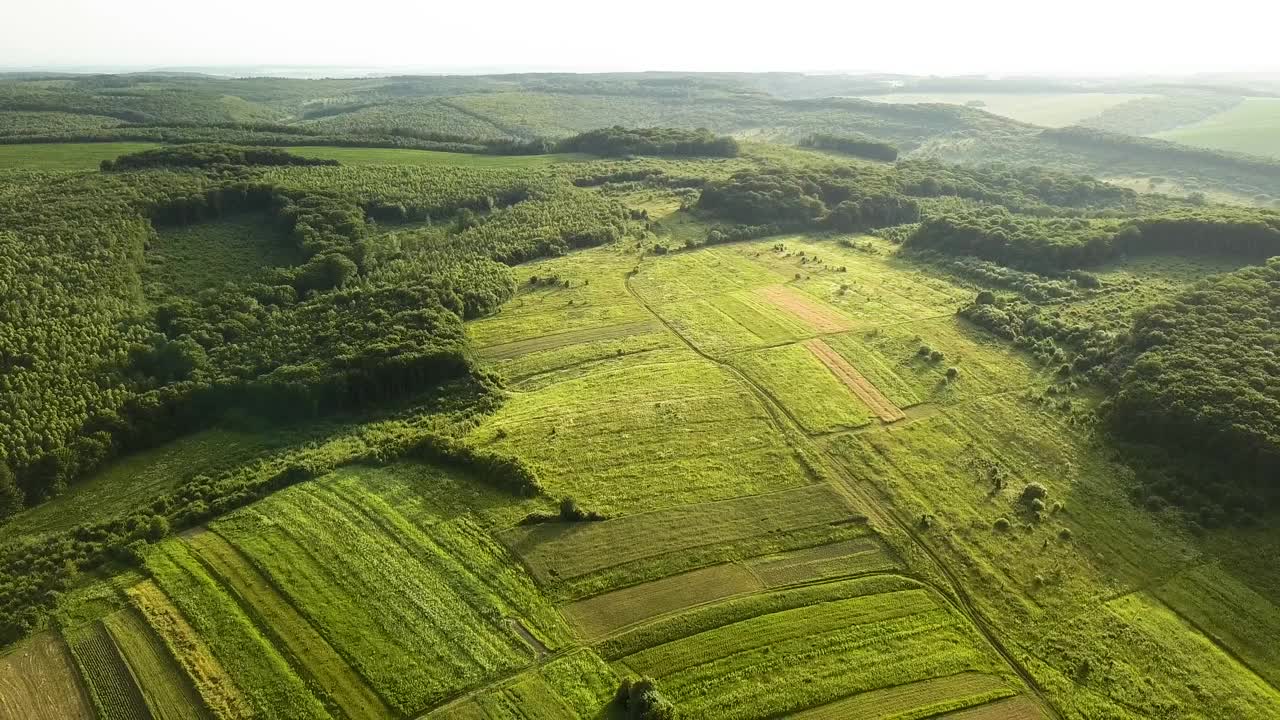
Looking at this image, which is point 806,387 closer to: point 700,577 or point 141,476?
point 700,577

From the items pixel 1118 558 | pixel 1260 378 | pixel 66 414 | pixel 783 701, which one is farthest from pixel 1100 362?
pixel 66 414

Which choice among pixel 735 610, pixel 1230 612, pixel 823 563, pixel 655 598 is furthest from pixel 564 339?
pixel 1230 612

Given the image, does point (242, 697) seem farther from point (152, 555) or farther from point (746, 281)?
point (746, 281)

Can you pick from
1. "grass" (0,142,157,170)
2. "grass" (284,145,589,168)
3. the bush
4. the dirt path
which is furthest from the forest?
"grass" (284,145,589,168)

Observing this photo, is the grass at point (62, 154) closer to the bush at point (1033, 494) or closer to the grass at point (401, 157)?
the grass at point (401, 157)

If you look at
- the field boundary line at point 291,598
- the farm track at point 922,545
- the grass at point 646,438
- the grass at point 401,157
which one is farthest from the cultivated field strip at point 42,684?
the grass at point 401,157
